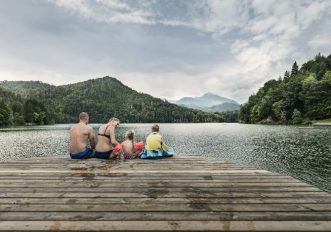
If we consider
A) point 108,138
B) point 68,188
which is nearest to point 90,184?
point 68,188

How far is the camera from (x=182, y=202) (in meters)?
5.99

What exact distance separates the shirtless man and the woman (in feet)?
1.13

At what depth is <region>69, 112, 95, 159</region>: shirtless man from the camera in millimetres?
12148

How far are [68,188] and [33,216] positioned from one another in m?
1.95

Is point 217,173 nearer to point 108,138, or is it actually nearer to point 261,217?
point 261,217

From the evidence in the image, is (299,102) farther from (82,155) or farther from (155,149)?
(82,155)

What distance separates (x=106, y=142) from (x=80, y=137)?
1.11 meters

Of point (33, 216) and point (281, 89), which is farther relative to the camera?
point (281, 89)

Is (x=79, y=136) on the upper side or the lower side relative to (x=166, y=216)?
upper

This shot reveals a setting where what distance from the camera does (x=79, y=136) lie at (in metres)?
12.2

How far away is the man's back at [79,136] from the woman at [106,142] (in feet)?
2.00

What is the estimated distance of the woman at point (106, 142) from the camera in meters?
12.4

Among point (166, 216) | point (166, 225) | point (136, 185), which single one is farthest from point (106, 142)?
point (166, 225)

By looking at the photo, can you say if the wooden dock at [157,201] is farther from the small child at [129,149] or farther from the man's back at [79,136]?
the small child at [129,149]
